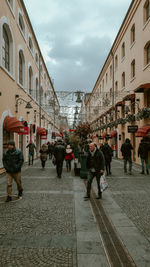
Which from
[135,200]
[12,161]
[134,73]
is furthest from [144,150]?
[134,73]

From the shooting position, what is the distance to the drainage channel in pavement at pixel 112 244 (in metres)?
3.48

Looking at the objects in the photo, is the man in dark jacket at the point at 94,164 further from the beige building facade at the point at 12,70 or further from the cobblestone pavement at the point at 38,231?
the beige building facade at the point at 12,70

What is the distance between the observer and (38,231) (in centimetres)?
457

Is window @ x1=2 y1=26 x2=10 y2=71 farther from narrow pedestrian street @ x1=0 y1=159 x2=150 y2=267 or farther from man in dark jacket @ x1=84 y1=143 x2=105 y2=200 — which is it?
man in dark jacket @ x1=84 y1=143 x2=105 y2=200

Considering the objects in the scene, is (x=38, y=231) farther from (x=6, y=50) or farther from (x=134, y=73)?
(x=134, y=73)

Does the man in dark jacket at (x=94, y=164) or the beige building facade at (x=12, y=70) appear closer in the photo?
the man in dark jacket at (x=94, y=164)

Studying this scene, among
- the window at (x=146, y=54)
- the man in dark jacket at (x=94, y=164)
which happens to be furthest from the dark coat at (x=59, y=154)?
the window at (x=146, y=54)

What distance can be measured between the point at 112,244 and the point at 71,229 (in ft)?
3.17

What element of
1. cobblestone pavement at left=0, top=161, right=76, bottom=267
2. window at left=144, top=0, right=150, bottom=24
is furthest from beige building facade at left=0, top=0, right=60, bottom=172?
window at left=144, top=0, right=150, bottom=24

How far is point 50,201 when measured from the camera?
22.6 ft

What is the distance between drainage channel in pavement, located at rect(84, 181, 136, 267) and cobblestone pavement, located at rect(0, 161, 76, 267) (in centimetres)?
56

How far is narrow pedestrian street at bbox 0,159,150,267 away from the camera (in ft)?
11.6

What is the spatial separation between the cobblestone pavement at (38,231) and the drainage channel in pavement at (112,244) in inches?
21.9

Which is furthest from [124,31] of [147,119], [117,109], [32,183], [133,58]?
[32,183]
